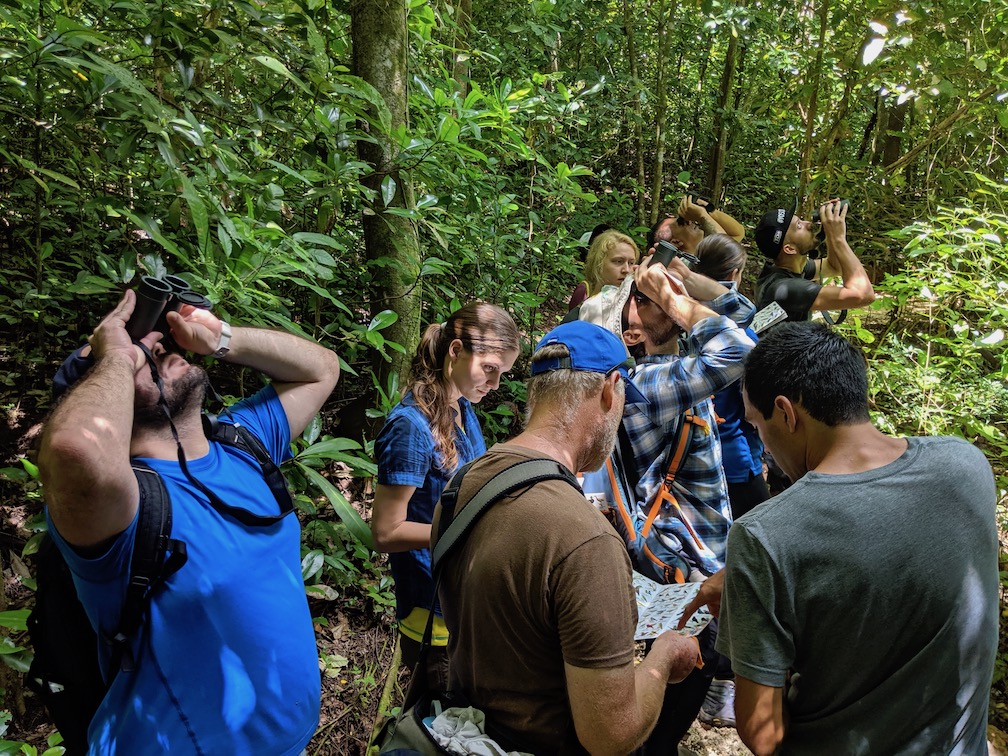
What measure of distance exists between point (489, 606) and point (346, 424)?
8.91 ft

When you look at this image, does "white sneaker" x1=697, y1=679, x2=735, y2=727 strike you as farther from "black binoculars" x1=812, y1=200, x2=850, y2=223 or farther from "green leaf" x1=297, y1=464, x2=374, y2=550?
"black binoculars" x1=812, y1=200, x2=850, y2=223

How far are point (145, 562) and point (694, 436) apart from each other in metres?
1.97

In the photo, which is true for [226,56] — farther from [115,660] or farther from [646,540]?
[646,540]

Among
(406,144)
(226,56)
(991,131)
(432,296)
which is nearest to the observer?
(226,56)

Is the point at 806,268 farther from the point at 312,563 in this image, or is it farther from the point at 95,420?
the point at 95,420

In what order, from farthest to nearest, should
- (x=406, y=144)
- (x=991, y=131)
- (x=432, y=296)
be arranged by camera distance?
(x=991, y=131) → (x=432, y=296) → (x=406, y=144)

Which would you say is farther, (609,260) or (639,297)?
(609,260)

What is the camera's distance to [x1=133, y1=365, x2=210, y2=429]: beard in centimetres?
178

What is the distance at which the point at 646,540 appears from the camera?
264 cm

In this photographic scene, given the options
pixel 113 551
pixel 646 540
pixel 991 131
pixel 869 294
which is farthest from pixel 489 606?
pixel 991 131

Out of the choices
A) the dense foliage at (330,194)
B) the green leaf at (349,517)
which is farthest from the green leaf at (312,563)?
the green leaf at (349,517)

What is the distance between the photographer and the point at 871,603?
148 centimetres

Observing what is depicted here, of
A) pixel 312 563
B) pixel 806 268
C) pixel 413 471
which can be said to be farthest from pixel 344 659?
pixel 806 268

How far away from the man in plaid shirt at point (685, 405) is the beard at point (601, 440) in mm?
713
